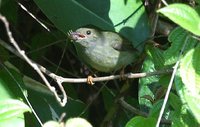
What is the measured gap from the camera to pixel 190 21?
72.6 inches

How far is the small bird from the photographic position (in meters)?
3.76

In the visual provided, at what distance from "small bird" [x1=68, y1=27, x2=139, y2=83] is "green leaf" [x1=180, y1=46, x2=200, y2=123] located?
69.5 inches

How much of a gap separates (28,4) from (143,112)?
121 centimetres

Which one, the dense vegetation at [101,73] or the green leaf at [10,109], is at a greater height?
the dense vegetation at [101,73]

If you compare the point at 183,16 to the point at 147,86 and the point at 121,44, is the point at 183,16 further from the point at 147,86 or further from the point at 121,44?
the point at 121,44

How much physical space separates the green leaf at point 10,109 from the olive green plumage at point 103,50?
1.68 metres

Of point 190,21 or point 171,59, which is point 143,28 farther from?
point 190,21

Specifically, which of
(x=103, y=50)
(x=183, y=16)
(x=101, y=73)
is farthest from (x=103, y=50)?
(x=183, y=16)

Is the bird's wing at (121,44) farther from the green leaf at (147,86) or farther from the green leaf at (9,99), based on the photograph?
the green leaf at (9,99)

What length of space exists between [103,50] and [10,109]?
200 cm

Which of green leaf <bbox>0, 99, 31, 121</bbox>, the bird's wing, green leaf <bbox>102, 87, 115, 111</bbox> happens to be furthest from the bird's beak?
green leaf <bbox>0, 99, 31, 121</bbox>

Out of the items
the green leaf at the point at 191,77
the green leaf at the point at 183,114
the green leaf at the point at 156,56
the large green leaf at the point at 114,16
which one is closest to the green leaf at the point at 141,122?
the green leaf at the point at 183,114

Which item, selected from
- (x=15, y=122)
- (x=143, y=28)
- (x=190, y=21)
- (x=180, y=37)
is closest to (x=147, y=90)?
(x=143, y=28)

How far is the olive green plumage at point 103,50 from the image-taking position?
12.3 feet
